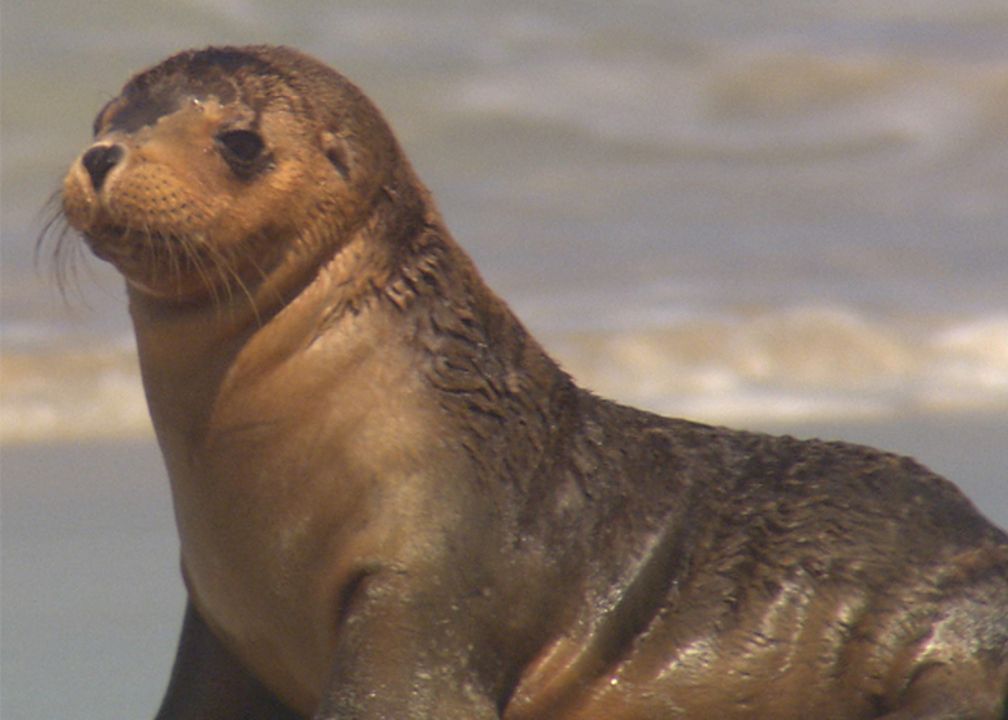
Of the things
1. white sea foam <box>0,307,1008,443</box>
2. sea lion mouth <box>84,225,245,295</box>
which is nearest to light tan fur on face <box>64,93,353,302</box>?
sea lion mouth <box>84,225,245,295</box>

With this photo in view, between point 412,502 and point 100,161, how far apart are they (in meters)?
1.12

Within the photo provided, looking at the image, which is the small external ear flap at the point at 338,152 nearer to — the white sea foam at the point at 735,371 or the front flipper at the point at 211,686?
the front flipper at the point at 211,686

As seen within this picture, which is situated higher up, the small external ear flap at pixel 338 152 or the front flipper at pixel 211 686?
the small external ear flap at pixel 338 152

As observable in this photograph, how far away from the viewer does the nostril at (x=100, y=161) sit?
4.64 meters

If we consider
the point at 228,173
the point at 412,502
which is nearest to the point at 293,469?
the point at 412,502

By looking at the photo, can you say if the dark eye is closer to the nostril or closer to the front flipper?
the nostril

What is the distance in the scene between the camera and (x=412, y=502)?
15.3 feet

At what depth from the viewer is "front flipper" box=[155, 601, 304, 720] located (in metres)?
5.32

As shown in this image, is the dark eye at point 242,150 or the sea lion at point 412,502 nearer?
the sea lion at point 412,502

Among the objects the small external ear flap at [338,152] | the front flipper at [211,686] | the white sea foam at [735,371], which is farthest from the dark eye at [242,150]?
the white sea foam at [735,371]

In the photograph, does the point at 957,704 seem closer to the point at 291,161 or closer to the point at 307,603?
the point at 307,603

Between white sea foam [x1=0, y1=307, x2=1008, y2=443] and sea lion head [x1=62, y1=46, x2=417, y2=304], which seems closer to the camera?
sea lion head [x1=62, y1=46, x2=417, y2=304]

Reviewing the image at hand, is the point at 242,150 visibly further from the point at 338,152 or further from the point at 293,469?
the point at 293,469

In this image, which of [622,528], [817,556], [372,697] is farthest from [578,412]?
[372,697]
